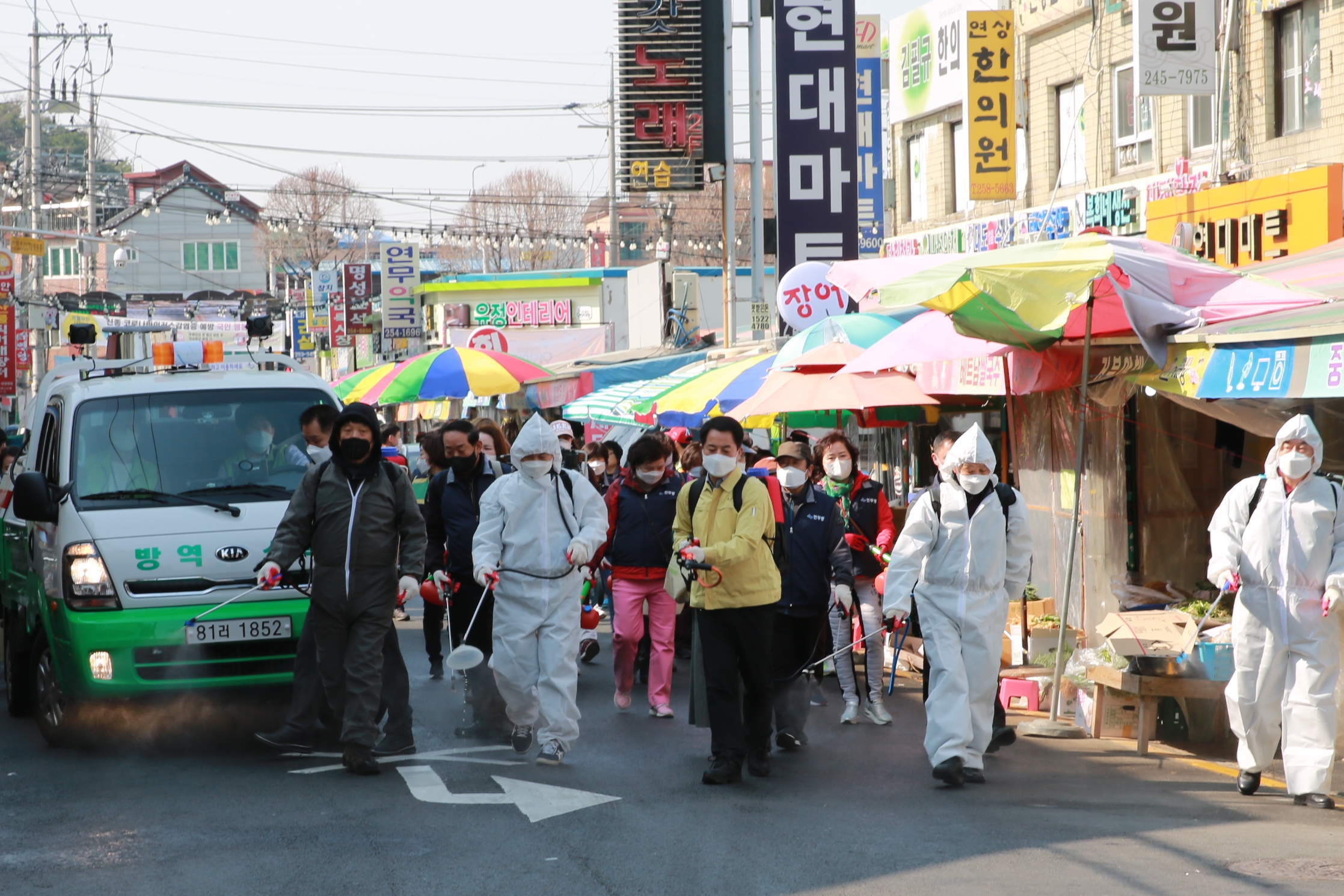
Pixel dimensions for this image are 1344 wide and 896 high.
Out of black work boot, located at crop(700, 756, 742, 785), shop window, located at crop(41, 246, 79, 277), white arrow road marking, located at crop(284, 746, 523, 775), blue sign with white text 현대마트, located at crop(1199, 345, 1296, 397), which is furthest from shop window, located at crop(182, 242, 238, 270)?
black work boot, located at crop(700, 756, 742, 785)

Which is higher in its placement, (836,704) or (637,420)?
(637,420)

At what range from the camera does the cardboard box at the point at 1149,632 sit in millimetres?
8461

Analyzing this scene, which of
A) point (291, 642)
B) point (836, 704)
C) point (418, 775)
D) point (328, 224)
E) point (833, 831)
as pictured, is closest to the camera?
point (833, 831)

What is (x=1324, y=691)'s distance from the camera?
22.4 ft

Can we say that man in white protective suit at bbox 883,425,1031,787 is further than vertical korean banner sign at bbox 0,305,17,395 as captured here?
No

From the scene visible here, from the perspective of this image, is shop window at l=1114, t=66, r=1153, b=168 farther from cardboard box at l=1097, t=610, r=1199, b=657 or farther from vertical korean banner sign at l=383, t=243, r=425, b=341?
vertical korean banner sign at l=383, t=243, r=425, b=341

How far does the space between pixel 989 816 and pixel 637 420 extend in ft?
31.7

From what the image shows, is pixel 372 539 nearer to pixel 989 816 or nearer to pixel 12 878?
pixel 12 878

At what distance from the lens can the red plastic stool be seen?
31.5 ft

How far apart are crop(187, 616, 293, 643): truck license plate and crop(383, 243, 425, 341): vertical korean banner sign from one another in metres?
38.7

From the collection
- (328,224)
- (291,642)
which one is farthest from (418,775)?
(328,224)

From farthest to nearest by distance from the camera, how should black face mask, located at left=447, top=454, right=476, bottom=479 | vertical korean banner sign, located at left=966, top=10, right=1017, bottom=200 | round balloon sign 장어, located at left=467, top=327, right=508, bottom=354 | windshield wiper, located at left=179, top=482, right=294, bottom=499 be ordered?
1. round balloon sign 장어, located at left=467, top=327, right=508, bottom=354
2. vertical korean banner sign, located at left=966, top=10, right=1017, bottom=200
3. black face mask, located at left=447, top=454, right=476, bottom=479
4. windshield wiper, located at left=179, top=482, right=294, bottom=499

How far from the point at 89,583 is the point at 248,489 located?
1052mm

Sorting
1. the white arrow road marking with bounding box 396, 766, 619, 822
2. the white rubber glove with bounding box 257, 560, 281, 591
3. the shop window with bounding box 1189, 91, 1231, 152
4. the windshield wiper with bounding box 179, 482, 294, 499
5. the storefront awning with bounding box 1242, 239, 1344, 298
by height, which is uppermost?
the shop window with bounding box 1189, 91, 1231, 152
